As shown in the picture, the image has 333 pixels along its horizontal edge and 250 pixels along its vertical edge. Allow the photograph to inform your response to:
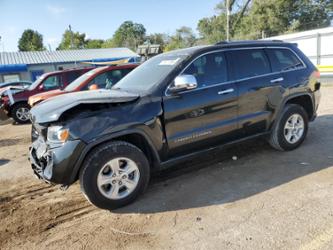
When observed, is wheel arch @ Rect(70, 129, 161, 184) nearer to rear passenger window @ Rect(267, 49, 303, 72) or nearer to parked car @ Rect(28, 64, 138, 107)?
rear passenger window @ Rect(267, 49, 303, 72)

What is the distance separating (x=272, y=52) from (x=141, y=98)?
2.55 metres

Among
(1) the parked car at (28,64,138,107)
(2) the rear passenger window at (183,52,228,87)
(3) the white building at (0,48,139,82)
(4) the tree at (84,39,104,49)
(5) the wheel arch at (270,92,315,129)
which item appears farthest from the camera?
(4) the tree at (84,39,104,49)

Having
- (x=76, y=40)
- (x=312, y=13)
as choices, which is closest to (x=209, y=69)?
(x=312, y=13)

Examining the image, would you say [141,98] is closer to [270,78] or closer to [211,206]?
[211,206]

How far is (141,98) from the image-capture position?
3.71 metres

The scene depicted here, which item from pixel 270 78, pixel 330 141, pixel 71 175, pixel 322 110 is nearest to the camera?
pixel 71 175

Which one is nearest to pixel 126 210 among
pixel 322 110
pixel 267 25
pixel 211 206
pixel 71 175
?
pixel 71 175

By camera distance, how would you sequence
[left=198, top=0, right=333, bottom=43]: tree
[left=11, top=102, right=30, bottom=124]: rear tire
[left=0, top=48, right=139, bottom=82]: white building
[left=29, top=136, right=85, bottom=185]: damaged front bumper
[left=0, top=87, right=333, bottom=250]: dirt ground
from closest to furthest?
[left=0, top=87, right=333, bottom=250]: dirt ground, [left=29, top=136, right=85, bottom=185]: damaged front bumper, [left=11, top=102, right=30, bottom=124]: rear tire, [left=0, top=48, right=139, bottom=82]: white building, [left=198, top=0, right=333, bottom=43]: tree

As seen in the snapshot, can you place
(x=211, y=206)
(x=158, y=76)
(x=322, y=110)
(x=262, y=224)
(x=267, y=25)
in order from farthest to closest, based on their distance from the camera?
(x=267, y=25) < (x=322, y=110) < (x=158, y=76) < (x=211, y=206) < (x=262, y=224)

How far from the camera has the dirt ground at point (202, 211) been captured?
2967 mm

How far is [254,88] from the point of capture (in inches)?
179

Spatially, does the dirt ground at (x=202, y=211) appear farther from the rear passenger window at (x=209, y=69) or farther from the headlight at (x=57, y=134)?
the rear passenger window at (x=209, y=69)

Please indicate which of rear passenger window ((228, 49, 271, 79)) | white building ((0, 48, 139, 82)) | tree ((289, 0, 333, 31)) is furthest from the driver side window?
tree ((289, 0, 333, 31))

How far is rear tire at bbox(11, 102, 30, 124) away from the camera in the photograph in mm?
10914
